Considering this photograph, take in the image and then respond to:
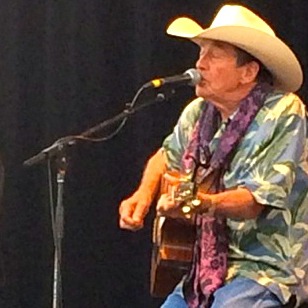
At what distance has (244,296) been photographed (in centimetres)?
309

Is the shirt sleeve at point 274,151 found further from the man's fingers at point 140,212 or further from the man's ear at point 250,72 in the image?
the man's fingers at point 140,212

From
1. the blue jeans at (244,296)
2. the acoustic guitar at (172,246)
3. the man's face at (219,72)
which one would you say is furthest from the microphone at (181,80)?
the blue jeans at (244,296)

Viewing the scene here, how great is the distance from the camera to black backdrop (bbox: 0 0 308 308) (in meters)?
4.27

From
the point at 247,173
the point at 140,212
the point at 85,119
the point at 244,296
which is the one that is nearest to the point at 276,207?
the point at 247,173

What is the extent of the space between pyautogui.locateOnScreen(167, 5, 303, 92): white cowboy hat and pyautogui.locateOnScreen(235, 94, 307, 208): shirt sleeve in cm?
11

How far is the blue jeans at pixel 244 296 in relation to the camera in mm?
3086

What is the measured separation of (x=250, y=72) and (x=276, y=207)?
0.41 meters

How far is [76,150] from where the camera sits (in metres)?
4.34

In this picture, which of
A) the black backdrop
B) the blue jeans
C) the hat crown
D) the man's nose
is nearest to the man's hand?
the blue jeans

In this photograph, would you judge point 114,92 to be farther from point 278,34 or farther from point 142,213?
point 142,213

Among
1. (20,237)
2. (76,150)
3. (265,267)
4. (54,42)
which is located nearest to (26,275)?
(20,237)

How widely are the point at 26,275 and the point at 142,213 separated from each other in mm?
1226

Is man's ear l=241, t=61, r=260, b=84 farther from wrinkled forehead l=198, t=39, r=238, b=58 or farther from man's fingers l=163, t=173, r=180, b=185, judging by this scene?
man's fingers l=163, t=173, r=180, b=185

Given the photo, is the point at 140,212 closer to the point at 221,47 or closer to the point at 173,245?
the point at 173,245
